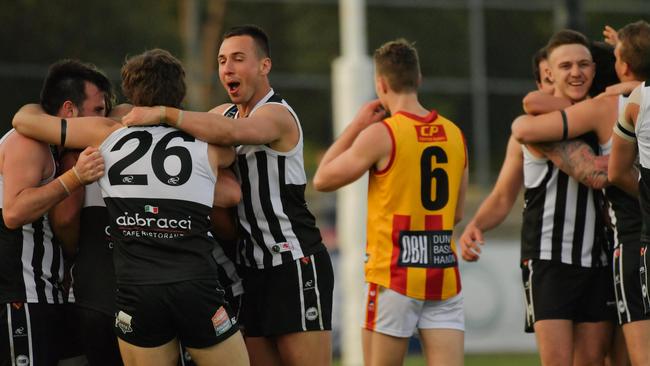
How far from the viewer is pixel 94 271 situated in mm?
6770

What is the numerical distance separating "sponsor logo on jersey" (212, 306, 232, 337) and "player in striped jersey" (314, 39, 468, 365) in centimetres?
158

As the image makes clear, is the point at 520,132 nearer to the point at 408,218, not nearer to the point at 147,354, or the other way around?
the point at 408,218

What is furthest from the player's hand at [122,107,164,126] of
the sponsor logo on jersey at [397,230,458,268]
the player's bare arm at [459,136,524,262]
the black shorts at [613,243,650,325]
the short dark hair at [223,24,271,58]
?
the black shorts at [613,243,650,325]

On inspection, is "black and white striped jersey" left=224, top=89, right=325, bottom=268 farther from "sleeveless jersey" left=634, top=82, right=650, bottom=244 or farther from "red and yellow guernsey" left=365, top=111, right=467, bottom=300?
"sleeveless jersey" left=634, top=82, right=650, bottom=244

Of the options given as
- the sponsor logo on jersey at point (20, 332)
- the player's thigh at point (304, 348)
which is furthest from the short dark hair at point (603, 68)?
the sponsor logo on jersey at point (20, 332)

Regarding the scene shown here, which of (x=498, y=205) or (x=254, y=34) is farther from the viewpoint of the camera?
(x=498, y=205)

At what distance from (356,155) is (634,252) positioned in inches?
73.8

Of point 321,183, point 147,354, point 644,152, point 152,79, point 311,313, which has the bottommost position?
point 147,354

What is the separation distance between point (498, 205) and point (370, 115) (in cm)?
120

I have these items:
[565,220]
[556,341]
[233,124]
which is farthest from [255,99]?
[556,341]

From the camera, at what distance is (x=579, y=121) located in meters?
7.49

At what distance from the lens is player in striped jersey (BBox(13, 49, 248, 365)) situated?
6.29m

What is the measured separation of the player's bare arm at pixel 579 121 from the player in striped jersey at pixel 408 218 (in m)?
0.59

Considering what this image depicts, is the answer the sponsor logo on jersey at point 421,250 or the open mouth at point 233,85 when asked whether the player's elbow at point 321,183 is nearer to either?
the sponsor logo on jersey at point 421,250
